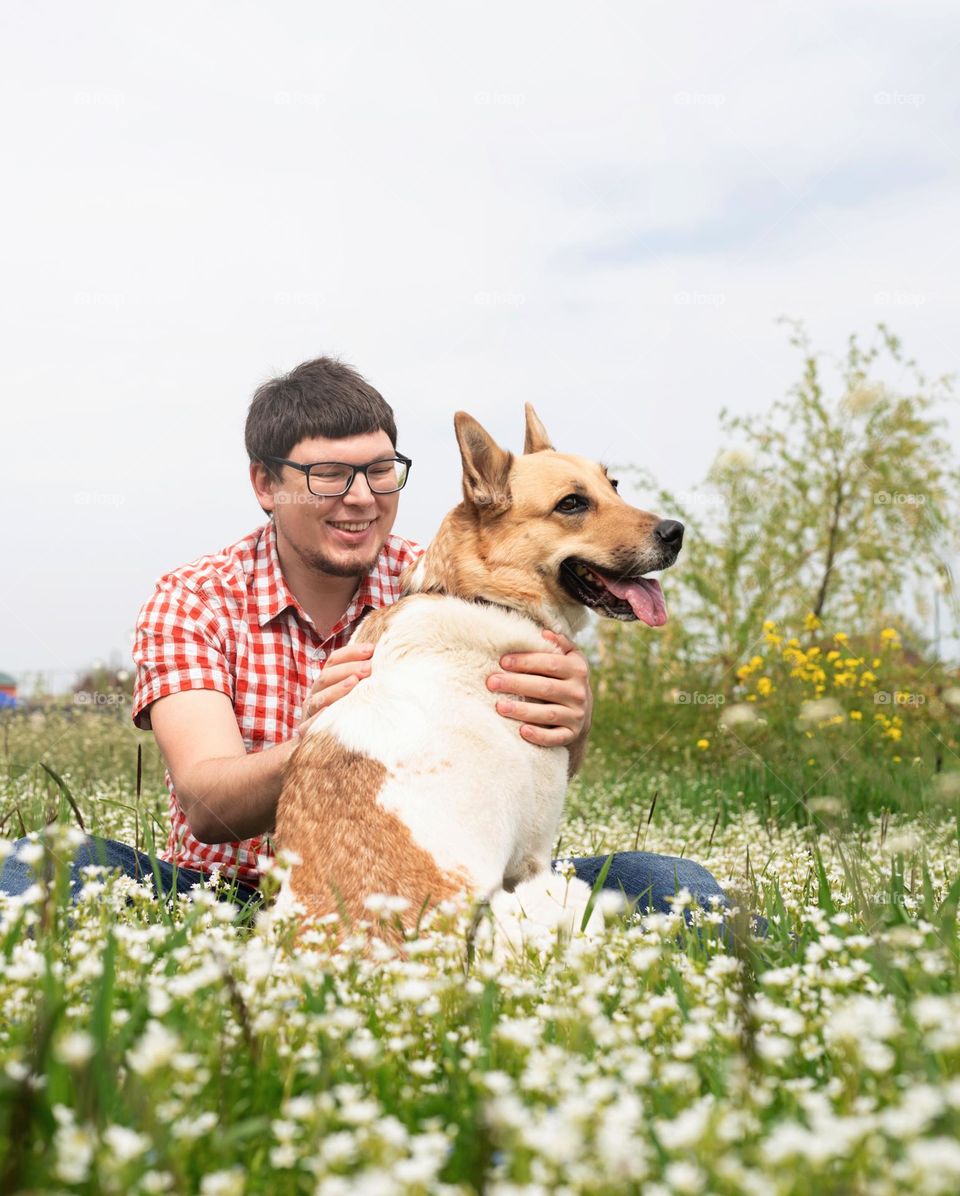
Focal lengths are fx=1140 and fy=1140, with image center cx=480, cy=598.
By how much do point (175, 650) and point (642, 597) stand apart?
1.83 meters

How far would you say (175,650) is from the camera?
4.45 meters

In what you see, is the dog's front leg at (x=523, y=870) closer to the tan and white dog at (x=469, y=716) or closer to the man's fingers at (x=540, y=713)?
the tan and white dog at (x=469, y=716)

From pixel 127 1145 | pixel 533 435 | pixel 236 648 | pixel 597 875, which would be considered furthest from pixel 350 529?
pixel 127 1145

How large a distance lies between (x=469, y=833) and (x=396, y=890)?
306 mm

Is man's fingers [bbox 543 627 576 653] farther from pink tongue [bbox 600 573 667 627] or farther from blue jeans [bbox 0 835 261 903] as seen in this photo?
blue jeans [bbox 0 835 261 903]

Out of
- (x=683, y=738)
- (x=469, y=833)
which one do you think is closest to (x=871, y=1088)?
(x=469, y=833)

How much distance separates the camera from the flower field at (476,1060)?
140 centimetres

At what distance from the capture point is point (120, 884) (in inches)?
142

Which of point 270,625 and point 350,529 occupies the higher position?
point 350,529

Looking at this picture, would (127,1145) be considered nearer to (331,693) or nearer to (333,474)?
(331,693)

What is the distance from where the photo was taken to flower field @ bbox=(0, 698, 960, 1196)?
1.40 m

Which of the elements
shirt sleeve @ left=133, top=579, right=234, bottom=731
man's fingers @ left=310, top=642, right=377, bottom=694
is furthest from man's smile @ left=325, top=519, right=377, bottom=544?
man's fingers @ left=310, top=642, right=377, bottom=694

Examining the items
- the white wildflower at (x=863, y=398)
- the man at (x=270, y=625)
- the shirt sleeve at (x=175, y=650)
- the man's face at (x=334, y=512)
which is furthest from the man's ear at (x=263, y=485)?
the white wildflower at (x=863, y=398)

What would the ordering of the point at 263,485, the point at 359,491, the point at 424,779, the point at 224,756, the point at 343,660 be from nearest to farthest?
the point at 424,779 < the point at 343,660 < the point at 224,756 < the point at 359,491 < the point at 263,485
